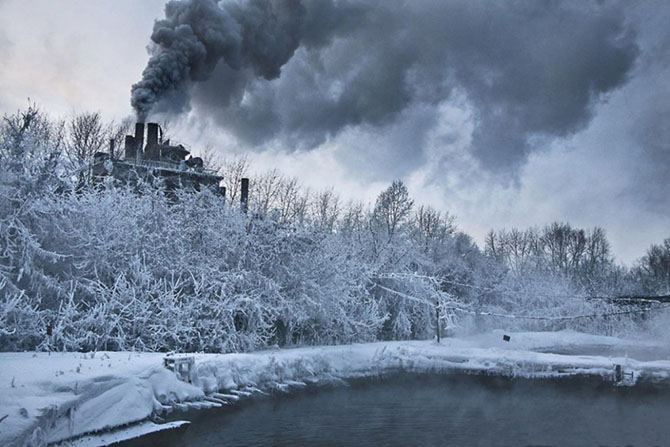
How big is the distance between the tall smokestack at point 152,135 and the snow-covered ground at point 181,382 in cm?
2110

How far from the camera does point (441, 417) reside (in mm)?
16750

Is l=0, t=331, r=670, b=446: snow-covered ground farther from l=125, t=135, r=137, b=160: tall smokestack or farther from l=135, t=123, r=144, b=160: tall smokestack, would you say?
l=125, t=135, r=137, b=160: tall smokestack

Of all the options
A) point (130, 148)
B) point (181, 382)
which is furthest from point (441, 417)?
point (130, 148)

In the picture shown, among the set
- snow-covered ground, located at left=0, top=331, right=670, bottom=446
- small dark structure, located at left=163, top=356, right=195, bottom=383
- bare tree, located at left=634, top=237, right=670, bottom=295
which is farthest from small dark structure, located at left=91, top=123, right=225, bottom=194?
bare tree, located at left=634, top=237, right=670, bottom=295

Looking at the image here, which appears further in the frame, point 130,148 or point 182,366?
point 130,148

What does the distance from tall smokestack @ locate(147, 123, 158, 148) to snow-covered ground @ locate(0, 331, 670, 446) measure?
831 inches

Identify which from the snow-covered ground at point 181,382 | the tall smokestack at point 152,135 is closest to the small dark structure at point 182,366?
the snow-covered ground at point 181,382

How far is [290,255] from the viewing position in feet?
87.3

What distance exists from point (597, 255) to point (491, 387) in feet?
215

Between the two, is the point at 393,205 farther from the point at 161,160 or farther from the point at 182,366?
the point at 182,366

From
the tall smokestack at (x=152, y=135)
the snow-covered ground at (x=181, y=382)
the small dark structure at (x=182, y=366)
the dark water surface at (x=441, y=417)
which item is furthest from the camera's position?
the tall smokestack at (x=152, y=135)

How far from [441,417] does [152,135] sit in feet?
98.6

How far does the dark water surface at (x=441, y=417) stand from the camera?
1421 cm

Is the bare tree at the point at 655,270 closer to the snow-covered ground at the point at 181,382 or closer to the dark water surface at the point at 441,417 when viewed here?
the snow-covered ground at the point at 181,382
